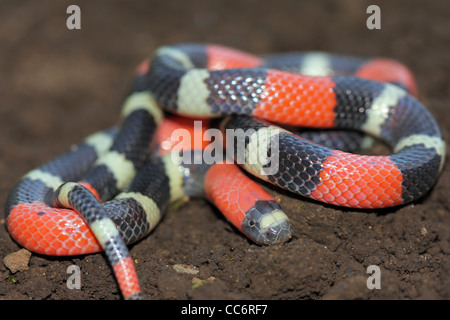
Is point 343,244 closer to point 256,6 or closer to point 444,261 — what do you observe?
point 444,261

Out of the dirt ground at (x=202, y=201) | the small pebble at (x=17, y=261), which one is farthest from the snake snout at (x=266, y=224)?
the small pebble at (x=17, y=261)

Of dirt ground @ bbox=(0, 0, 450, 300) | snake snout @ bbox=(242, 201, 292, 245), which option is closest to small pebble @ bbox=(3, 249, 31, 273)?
dirt ground @ bbox=(0, 0, 450, 300)

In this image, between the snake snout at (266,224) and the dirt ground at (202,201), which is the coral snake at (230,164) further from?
the dirt ground at (202,201)

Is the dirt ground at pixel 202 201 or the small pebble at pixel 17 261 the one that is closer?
the dirt ground at pixel 202 201

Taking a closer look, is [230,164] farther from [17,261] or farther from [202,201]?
[17,261]

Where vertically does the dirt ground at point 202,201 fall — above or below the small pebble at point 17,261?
above

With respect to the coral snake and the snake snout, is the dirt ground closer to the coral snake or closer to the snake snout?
the snake snout
